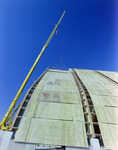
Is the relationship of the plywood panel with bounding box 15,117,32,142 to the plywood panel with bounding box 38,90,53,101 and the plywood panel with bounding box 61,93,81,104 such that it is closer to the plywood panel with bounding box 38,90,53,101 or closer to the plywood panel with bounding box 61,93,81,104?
the plywood panel with bounding box 38,90,53,101

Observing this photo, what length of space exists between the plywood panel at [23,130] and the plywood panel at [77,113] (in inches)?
257

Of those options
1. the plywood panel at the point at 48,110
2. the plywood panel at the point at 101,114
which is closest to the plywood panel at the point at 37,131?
the plywood panel at the point at 48,110

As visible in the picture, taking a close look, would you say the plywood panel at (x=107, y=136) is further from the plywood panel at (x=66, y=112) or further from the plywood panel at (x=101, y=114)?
the plywood panel at (x=66, y=112)

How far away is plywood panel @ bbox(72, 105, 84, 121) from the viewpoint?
12.6m

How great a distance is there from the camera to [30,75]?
29281 millimetres

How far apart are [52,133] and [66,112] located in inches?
139

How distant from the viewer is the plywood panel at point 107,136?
10.4 m

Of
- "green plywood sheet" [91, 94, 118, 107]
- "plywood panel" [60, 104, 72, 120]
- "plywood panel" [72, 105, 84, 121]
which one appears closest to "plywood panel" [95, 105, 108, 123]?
"green plywood sheet" [91, 94, 118, 107]

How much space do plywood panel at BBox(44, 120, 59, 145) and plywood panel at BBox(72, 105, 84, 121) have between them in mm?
2854

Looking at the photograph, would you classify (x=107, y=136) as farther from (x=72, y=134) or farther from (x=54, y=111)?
(x=54, y=111)

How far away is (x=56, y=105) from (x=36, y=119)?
3702mm

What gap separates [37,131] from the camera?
1111 centimetres

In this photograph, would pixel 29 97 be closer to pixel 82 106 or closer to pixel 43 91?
pixel 43 91

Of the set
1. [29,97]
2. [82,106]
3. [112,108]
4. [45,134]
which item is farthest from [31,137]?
[112,108]
